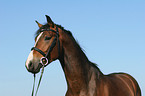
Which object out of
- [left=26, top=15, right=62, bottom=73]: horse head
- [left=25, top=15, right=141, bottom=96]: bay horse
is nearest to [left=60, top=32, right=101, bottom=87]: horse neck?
[left=25, top=15, right=141, bottom=96]: bay horse

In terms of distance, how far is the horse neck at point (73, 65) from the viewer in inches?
240

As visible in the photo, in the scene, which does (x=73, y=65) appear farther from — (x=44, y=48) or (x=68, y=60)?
(x=44, y=48)

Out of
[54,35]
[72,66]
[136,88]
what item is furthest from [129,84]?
[54,35]

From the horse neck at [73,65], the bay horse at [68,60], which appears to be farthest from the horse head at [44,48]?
the horse neck at [73,65]

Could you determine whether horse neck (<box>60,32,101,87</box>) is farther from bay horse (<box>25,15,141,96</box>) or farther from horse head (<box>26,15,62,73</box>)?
horse head (<box>26,15,62,73</box>)

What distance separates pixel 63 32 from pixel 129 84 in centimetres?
323

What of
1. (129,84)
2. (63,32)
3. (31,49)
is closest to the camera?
(31,49)

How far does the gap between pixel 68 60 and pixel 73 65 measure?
7.3 inches

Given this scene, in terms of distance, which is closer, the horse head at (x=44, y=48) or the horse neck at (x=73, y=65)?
the horse head at (x=44, y=48)

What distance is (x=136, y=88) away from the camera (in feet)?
27.9

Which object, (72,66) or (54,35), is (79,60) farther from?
(54,35)

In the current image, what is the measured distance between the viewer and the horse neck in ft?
20.0

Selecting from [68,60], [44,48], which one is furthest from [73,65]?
[44,48]

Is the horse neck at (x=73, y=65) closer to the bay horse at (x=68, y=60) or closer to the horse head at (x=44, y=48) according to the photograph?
the bay horse at (x=68, y=60)
